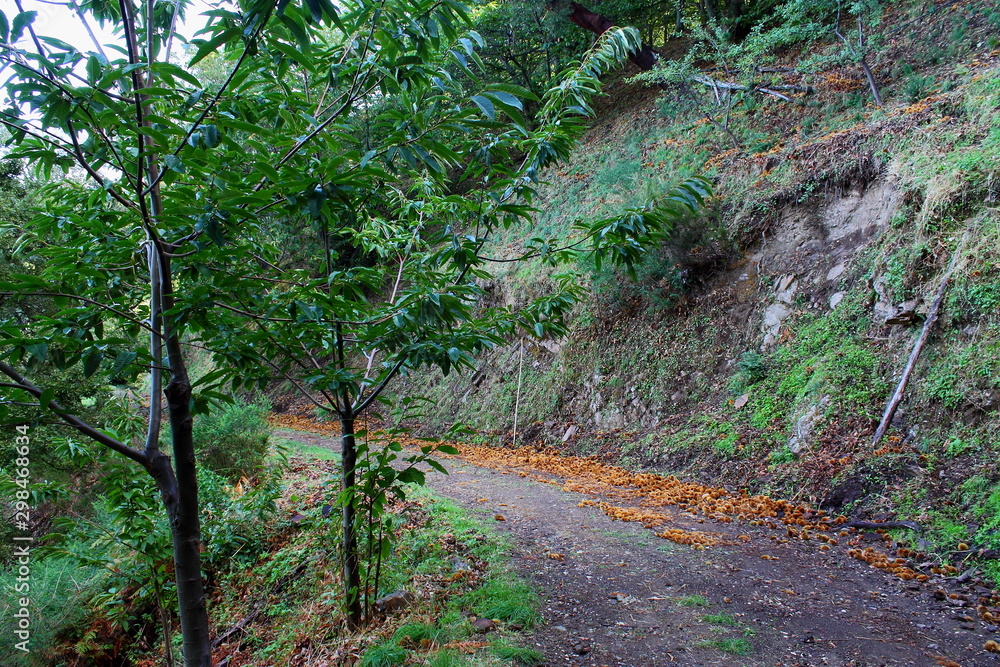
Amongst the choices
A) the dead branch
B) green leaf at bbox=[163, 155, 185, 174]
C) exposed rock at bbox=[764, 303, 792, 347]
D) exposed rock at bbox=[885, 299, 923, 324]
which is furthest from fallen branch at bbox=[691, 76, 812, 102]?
green leaf at bbox=[163, 155, 185, 174]

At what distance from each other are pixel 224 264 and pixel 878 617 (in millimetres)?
3629

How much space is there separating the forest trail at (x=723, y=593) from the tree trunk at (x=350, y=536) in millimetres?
979

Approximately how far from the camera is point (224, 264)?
1981 millimetres

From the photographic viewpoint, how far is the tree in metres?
1.54

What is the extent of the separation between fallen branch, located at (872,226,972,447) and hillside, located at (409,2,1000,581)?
5cm

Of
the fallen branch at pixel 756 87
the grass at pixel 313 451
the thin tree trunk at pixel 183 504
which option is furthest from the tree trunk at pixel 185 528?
the fallen branch at pixel 756 87

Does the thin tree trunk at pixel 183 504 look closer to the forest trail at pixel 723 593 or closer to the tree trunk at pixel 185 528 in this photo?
the tree trunk at pixel 185 528

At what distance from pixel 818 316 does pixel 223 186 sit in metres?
5.92

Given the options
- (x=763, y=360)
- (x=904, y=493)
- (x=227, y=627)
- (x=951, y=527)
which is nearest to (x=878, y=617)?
(x=951, y=527)

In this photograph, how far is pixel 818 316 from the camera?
576 centimetres

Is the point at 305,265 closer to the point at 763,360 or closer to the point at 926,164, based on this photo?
the point at 763,360

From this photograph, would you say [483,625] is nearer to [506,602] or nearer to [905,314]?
[506,602]

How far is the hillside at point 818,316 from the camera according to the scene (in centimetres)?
422

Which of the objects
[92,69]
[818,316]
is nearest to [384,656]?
[92,69]
